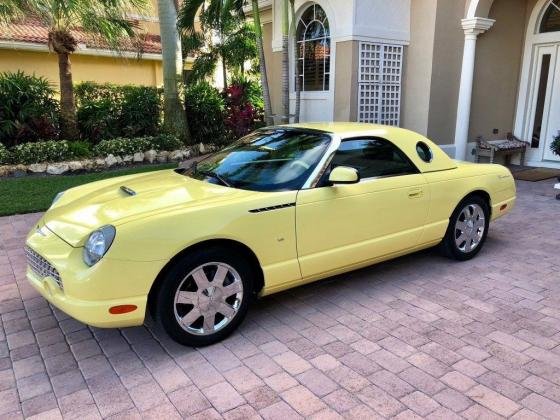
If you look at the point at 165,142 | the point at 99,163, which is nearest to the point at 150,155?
the point at 165,142

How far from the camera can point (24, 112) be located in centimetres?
969

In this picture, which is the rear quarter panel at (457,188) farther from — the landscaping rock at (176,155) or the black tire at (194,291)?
the landscaping rock at (176,155)

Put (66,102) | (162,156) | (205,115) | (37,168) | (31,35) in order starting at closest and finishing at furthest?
(37,168) → (66,102) → (162,156) → (205,115) → (31,35)

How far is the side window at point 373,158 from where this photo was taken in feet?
13.1

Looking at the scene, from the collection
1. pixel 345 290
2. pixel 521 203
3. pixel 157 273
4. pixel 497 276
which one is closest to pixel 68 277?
pixel 157 273

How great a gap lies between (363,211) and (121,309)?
2.06m

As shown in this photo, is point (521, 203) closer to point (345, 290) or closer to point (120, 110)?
point (345, 290)

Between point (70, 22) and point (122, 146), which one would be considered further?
point (122, 146)

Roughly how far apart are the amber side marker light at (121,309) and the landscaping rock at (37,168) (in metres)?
7.39

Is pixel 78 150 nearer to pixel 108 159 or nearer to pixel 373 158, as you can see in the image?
pixel 108 159

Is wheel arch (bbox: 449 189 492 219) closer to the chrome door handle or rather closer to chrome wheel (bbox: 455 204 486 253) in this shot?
chrome wheel (bbox: 455 204 486 253)

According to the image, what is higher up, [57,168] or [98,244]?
[98,244]

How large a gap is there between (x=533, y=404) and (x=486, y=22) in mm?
8703

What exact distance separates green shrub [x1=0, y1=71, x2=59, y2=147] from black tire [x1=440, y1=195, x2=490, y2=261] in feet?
28.2
